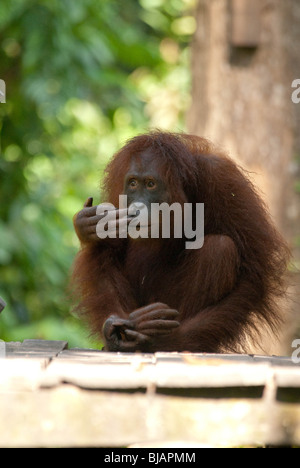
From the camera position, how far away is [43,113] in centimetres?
743

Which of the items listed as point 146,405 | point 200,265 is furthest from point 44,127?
point 146,405

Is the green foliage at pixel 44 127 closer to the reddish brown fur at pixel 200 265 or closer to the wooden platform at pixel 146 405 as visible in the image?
the reddish brown fur at pixel 200 265

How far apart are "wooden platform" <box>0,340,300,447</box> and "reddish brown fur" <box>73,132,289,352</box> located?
1041 mm

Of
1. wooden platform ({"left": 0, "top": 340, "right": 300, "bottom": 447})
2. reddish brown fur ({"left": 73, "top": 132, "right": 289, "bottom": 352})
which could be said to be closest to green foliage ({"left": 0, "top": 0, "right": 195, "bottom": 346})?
reddish brown fur ({"left": 73, "top": 132, "right": 289, "bottom": 352})

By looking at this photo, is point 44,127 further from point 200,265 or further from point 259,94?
point 200,265

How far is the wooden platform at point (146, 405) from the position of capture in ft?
8.47

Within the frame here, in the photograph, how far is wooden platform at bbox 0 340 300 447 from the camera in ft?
8.47

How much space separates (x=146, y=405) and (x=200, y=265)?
50.2 inches

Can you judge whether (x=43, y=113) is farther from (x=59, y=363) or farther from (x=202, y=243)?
(x=59, y=363)

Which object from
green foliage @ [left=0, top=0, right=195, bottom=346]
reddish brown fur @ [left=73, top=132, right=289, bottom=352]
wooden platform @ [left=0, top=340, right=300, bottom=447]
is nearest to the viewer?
wooden platform @ [left=0, top=340, right=300, bottom=447]

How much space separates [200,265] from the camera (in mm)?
3818

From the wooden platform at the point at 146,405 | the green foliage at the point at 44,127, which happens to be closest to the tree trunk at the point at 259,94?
the green foliage at the point at 44,127

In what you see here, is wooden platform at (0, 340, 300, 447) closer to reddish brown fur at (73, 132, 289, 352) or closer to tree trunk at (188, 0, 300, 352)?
reddish brown fur at (73, 132, 289, 352)

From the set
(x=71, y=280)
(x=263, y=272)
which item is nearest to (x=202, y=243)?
(x=263, y=272)
